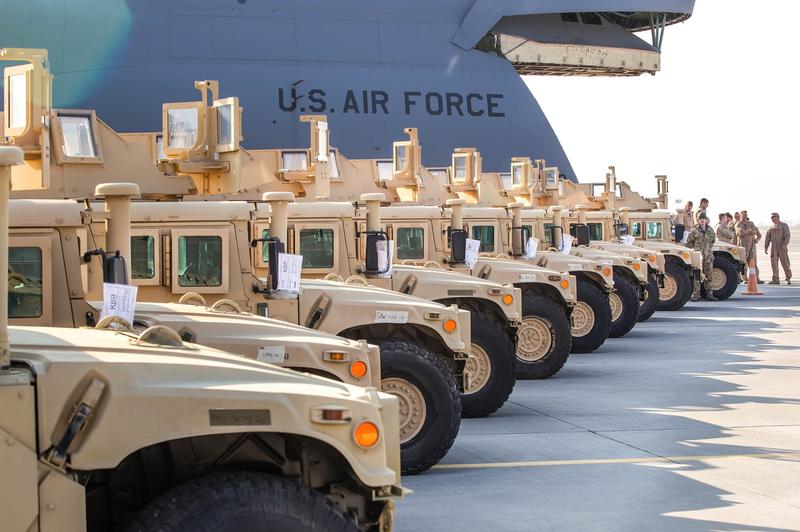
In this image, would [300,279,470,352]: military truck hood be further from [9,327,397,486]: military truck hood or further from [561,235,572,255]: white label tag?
[561,235,572,255]: white label tag

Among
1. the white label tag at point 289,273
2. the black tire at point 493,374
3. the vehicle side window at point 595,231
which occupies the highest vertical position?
the vehicle side window at point 595,231

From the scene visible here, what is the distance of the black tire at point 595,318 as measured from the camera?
15.7 m

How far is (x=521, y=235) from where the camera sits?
1514cm

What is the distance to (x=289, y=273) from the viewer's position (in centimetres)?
812

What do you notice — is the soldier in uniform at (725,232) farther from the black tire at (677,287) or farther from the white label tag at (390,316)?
the white label tag at (390,316)

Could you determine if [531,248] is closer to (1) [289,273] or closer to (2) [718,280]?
(1) [289,273]

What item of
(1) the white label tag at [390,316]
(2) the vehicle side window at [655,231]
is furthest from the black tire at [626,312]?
(1) the white label tag at [390,316]

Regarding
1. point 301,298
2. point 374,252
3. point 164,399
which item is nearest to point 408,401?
point 301,298

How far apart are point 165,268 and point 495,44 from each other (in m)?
24.7

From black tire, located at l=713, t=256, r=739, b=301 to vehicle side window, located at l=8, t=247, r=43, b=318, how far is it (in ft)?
70.2

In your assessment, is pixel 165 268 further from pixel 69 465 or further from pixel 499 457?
pixel 69 465

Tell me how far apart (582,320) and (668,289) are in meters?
7.95

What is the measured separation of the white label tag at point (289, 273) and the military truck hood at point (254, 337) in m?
1.00

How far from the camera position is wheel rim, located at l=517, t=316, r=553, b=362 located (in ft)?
43.5
